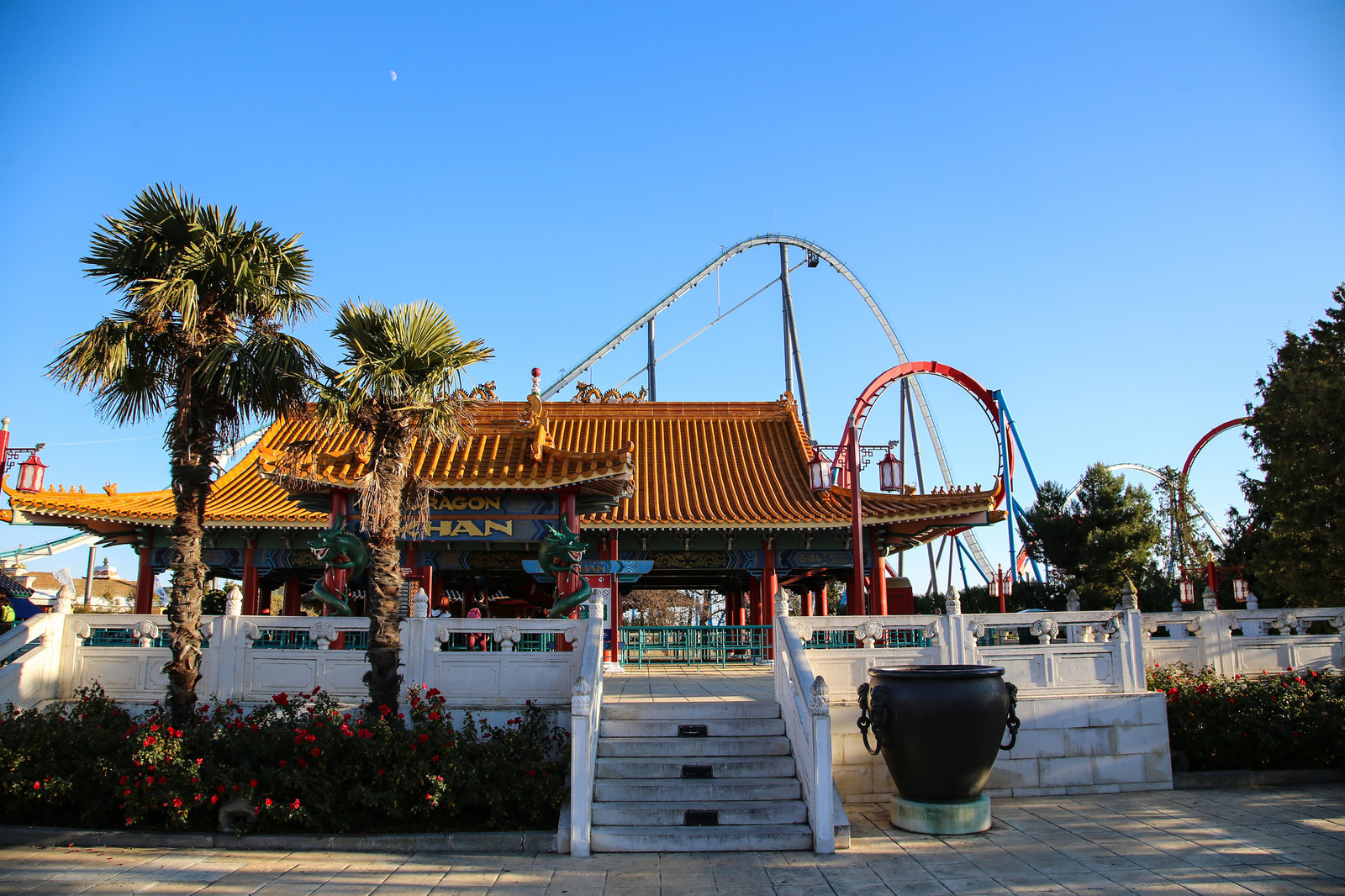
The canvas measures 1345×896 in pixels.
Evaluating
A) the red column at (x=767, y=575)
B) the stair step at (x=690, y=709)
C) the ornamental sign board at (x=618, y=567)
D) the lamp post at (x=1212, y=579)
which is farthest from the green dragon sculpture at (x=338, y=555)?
the lamp post at (x=1212, y=579)

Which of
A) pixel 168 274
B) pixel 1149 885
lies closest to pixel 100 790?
pixel 168 274

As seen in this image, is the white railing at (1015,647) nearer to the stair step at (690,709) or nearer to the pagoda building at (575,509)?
the stair step at (690,709)

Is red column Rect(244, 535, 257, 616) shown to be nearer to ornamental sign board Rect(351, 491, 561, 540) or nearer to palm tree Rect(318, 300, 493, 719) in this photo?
ornamental sign board Rect(351, 491, 561, 540)

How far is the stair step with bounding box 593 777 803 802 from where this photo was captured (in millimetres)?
7879

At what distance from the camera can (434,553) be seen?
17.2 meters

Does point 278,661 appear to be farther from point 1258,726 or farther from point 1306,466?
point 1306,466

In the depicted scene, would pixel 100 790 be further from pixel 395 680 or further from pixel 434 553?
pixel 434 553

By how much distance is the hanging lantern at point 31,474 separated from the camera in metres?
17.5

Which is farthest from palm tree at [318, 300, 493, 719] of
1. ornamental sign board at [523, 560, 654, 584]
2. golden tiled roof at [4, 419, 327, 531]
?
ornamental sign board at [523, 560, 654, 584]

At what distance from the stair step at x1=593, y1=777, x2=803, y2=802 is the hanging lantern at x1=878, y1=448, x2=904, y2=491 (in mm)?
6201

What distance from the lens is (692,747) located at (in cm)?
857

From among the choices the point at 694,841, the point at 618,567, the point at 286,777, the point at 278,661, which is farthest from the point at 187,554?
the point at 618,567

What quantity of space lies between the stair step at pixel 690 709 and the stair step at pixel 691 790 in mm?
1087

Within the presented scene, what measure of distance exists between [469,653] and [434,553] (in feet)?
26.5
